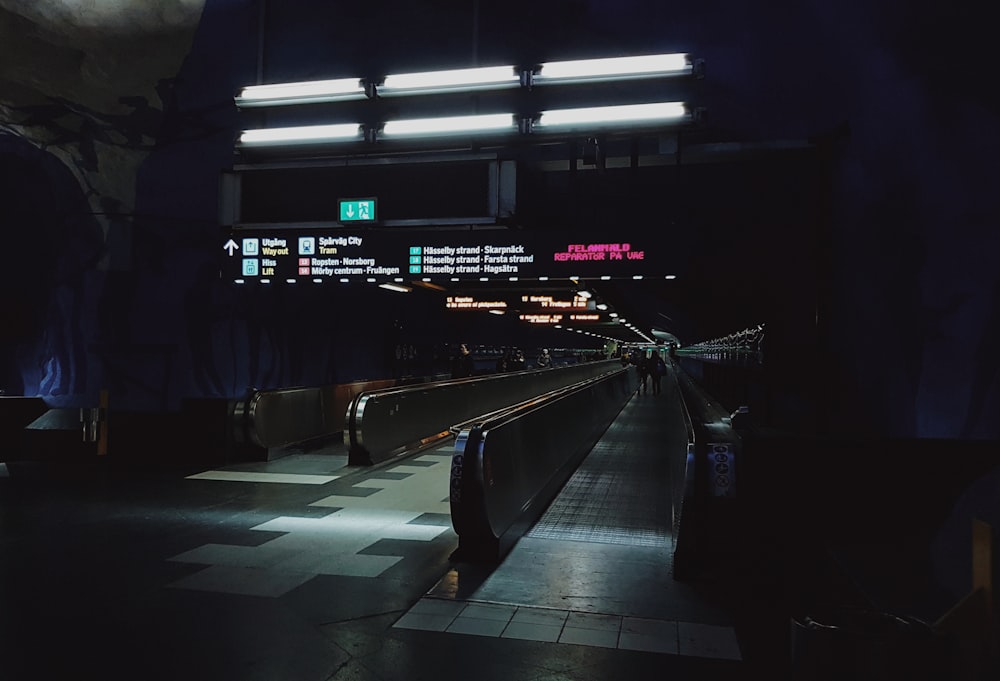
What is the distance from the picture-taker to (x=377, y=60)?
49.1ft

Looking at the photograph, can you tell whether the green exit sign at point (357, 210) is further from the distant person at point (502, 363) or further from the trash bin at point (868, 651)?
the distant person at point (502, 363)

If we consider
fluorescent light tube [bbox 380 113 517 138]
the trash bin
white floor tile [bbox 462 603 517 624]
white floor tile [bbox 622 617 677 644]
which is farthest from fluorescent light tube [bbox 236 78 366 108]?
the trash bin

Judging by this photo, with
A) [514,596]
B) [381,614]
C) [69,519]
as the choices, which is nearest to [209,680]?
[381,614]

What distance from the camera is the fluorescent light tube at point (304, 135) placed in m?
13.1

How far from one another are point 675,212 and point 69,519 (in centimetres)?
941

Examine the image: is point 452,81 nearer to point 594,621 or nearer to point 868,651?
point 594,621

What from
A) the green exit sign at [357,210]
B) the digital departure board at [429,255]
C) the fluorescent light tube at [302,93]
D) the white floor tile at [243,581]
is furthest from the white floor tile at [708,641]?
the fluorescent light tube at [302,93]

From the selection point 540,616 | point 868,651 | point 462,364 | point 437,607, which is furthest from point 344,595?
point 462,364

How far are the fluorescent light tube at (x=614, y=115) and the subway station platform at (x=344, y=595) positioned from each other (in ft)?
19.0

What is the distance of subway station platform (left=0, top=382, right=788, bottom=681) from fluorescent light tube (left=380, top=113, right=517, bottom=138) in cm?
617

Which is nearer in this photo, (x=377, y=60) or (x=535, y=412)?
(x=535, y=412)

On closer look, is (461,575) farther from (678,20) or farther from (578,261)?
(678,20)

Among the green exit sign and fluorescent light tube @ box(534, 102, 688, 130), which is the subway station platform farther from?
fluorescent light tube @ box(534, 102, 688, 130)

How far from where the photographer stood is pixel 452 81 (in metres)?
11.9
